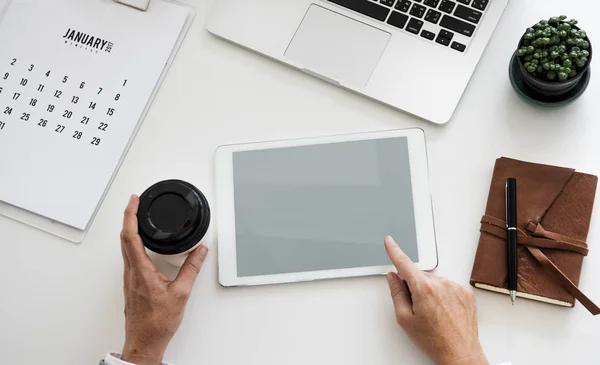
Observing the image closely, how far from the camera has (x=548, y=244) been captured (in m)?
0.80

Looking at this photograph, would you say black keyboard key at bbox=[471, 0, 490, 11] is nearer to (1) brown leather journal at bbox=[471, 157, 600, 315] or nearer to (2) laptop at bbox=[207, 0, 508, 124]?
(2) laptop at bbox=[207, 0, 508, 124]

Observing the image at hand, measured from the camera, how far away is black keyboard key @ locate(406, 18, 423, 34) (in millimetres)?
884

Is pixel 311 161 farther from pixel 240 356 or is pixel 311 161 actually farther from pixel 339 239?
pixel 240 356

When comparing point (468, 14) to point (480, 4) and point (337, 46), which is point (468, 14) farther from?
point (337, 46)

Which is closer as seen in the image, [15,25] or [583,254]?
[583,254]

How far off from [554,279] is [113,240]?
1.91 ft

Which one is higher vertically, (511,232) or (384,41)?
(384,41)

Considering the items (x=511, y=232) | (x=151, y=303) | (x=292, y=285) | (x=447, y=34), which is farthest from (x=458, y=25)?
(x=151, y=303)

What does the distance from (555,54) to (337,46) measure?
0.94 ft

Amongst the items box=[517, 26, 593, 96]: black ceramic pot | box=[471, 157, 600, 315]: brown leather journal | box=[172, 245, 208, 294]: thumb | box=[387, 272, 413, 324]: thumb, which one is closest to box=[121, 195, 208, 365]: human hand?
box=[172, 245, 208, 294]: thumb

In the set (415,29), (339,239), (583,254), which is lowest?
(339,239)

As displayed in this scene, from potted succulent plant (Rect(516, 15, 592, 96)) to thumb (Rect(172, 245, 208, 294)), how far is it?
48cm

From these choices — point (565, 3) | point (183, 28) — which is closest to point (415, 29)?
point (565, 3)

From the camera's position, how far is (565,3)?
904 mm
